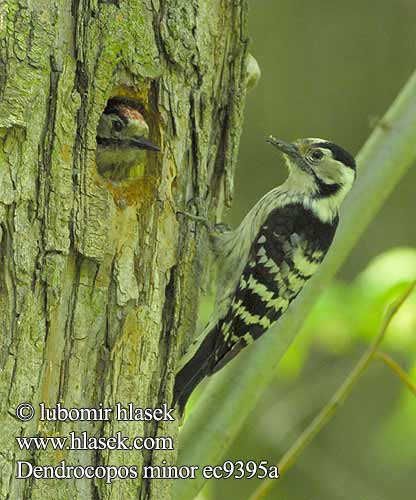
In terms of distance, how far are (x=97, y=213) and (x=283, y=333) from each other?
1033 mm

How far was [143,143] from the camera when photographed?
375 cm

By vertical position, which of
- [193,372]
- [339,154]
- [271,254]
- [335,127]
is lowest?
[335,127]

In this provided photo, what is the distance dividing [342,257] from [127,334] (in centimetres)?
107

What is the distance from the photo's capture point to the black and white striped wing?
4.22m

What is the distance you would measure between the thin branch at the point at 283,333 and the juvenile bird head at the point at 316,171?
630mm

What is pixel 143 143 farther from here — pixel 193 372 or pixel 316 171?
pixel 316 171

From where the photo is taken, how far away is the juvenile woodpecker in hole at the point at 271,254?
4152 mm

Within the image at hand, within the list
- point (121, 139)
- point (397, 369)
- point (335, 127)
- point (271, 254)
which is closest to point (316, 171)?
point (271, 254)

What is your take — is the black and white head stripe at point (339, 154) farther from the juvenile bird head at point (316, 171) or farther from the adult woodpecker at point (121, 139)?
the adult woodpecker at point (121, 139)

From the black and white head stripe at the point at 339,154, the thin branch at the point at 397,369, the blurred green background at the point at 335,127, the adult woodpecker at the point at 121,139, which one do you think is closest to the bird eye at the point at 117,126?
the adult woodpecker at the point at 121,139

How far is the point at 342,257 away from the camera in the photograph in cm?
414

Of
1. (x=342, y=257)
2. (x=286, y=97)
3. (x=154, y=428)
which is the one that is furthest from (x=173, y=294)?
(x=286, y=97)

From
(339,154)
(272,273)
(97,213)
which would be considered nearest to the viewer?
(97,213)

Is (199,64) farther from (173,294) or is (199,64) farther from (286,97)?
(286,97)
